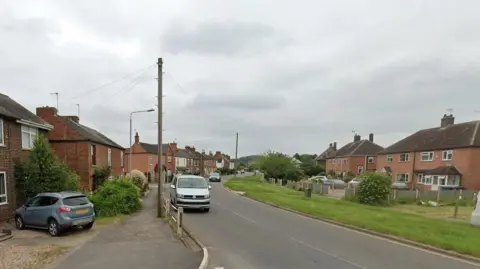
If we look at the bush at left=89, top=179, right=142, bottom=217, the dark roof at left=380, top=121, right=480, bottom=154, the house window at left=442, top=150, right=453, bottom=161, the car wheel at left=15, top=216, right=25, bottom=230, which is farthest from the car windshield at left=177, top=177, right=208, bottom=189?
the house window at left=442, top=150, right=453, bottom=161

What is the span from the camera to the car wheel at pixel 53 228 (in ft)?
43.5

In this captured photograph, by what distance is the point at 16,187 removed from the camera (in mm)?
17375

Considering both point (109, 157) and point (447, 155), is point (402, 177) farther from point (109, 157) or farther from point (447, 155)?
point (109, 157)

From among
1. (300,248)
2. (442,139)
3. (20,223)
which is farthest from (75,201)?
(442,139)

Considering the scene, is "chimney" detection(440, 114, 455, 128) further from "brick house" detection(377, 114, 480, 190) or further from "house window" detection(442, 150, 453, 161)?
"house window" detection(442, 150, 453, 161)

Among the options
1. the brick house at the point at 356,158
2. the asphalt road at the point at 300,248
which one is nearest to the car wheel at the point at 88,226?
the asphalt road at the point at 300,248

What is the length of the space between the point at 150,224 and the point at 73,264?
6.47 meters

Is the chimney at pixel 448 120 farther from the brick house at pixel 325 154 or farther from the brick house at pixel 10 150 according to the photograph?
the brick house at pixel 10 150

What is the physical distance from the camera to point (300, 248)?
10.3 m

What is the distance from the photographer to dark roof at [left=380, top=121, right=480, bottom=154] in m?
38.5

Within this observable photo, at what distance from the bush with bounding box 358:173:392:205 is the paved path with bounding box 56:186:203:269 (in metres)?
19.0

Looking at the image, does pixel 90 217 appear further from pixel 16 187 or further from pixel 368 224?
pixel 368 224

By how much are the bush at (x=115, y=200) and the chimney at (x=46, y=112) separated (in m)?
9.45

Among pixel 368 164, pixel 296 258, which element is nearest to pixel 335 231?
pixel 296 258
